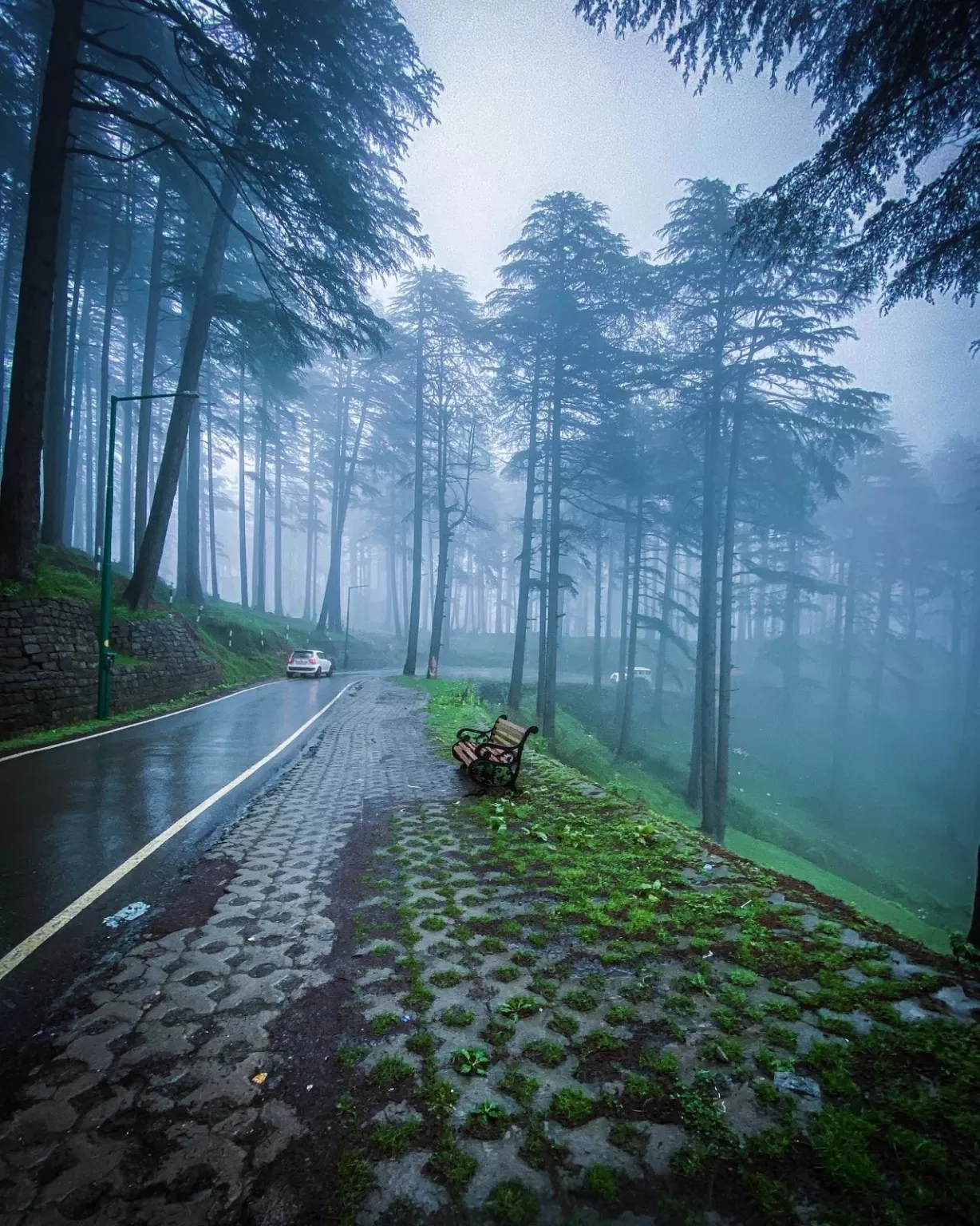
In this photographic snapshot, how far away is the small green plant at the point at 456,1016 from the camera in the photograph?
2830 millimetres

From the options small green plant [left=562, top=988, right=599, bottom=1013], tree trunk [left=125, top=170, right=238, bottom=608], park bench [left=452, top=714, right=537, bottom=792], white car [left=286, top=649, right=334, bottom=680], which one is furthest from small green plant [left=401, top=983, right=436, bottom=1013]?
white car [left=286, top=649, right=334, bottom=680]

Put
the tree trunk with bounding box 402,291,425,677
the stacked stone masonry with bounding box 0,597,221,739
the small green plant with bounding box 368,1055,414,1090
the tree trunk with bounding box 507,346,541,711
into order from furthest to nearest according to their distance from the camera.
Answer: the tree trunk with bounding box 402,291,425,677 < the tree trunk with bounding box 507,346,541,711 < the stacked stone masonry with bounding box 0,597,221,739 < the small green plant with bounding box 368,1055,414,1090

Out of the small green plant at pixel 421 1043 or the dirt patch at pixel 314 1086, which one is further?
the small green plant at pixel 421 1043

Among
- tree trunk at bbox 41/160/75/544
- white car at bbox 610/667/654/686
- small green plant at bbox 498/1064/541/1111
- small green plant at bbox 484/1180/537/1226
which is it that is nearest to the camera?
small green plant at bbox 484/1180/537/1226

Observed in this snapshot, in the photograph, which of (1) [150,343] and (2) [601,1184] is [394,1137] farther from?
(1) [150,343]

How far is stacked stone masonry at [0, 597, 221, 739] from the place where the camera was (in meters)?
9.95

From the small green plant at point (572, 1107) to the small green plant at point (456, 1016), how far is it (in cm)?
69

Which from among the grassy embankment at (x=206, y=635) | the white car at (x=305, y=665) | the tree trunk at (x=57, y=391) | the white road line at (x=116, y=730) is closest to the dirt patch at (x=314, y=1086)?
the white road line at (x=116, y=730)

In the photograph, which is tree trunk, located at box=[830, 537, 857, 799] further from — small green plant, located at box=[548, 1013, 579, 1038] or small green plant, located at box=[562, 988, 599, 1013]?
small green plant, located at box=[548, 1013, 579, 1038]

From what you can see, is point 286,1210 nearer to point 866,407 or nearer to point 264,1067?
point 264,1067

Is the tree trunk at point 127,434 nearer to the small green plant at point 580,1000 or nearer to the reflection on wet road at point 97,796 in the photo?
the reflection on wet road at point 97,796

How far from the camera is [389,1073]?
248cm

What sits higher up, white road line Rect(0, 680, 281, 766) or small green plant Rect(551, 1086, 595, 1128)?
small green plant Rect(551, 1086, 595, 1128)

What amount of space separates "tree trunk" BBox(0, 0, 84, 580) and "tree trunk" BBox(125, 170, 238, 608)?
4.91m
